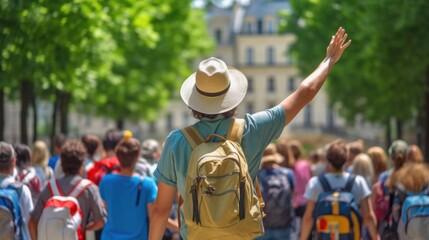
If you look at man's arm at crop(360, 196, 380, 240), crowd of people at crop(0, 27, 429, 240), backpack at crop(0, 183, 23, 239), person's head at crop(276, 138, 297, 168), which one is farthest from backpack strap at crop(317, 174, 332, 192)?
person's head at crop(276, 138, 297, 168)

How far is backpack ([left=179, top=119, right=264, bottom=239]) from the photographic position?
520cm

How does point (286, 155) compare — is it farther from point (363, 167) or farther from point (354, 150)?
point (363, 167)

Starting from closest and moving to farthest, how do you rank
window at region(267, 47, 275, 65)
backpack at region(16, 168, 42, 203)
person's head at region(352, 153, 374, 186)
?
1. backpack at region(16, 168, 42, 203)
2. person's head at region(352, 153, 374, 186)
3. window at region(267, 47, 275, 65)

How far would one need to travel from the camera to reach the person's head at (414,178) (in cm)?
900

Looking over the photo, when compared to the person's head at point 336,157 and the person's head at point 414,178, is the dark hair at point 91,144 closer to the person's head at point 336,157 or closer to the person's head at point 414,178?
the person's head at point 336,157

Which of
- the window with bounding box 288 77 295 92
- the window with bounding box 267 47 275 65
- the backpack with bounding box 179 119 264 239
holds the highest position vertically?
the backpack with bounding box 179 119 264 239

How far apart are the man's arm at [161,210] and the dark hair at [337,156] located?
4.13 meters

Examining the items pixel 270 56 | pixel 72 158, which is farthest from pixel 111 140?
pixel 270 56

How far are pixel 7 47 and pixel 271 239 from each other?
8112 millimetres

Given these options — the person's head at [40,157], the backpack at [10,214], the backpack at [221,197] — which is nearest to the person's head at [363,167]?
the person's head at [40,157]

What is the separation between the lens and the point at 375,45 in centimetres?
2417

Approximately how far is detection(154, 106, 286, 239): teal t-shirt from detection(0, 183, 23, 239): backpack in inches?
121

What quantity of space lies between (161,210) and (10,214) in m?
3.08

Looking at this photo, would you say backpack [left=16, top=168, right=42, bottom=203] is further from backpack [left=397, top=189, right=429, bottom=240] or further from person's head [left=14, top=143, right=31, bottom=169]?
backpack [left=397, top=189, right=429, bottom=240]
